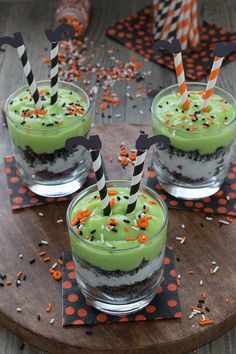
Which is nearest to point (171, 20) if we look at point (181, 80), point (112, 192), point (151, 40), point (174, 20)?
point (174, 20)

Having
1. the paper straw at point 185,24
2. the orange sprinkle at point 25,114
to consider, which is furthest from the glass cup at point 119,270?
the paper straw at point 185,24

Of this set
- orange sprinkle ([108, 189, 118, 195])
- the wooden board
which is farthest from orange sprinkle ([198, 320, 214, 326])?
orange sprinkle ([108, 189, 118, 195])

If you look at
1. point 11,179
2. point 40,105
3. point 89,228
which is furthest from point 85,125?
point 89,228

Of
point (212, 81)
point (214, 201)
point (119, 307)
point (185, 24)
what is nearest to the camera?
point (119, 307)

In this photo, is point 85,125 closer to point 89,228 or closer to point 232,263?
point 89,228

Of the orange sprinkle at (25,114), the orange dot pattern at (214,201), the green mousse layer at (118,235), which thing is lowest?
the orange dot pattern at (214,201)

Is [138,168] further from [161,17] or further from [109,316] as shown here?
[161,17]

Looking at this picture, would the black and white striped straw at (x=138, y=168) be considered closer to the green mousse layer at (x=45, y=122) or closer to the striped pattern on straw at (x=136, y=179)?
the striped pattern on straw at (x=136, y=179)
